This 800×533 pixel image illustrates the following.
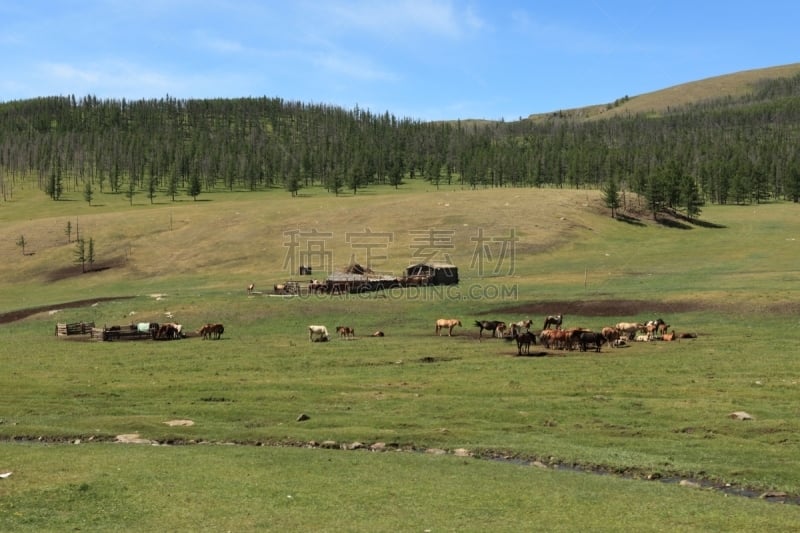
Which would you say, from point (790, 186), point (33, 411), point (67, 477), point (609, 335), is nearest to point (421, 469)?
point (67, 477)

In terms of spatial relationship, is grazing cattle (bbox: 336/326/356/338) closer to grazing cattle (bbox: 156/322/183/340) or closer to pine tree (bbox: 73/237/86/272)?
grazing cattle (bbox: 156/322/183/340)

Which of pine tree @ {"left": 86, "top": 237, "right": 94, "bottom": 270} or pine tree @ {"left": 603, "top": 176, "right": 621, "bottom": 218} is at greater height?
pine tree @ {"left": 603, "top": 176, "right": 621, "bottom": 218}

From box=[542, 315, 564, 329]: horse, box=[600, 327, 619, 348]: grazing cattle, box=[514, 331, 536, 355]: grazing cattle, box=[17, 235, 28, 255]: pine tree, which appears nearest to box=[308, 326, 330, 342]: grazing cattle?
box=[514, 331, 536, 355]: grazing cattle

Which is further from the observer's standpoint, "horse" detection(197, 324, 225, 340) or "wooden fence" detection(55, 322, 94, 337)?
"wooden fence" detection(55, 322, 94, 337)

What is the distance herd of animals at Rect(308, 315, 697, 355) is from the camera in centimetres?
4094

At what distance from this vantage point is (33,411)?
28.6 m

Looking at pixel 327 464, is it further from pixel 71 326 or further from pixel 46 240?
pixel 46 240

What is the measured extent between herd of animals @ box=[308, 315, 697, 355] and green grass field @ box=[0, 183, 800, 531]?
3.26 feet

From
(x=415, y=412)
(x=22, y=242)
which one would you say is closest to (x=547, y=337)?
(x=415, y=412)

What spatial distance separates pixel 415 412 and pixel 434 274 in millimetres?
50129

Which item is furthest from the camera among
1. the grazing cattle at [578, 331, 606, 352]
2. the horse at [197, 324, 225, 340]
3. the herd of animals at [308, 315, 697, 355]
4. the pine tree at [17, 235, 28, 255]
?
the pine tree at [17, 235, 28, 255]

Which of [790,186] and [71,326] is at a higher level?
[790,186]

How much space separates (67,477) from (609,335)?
31918 millimetres

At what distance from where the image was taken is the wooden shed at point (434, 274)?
252ft
